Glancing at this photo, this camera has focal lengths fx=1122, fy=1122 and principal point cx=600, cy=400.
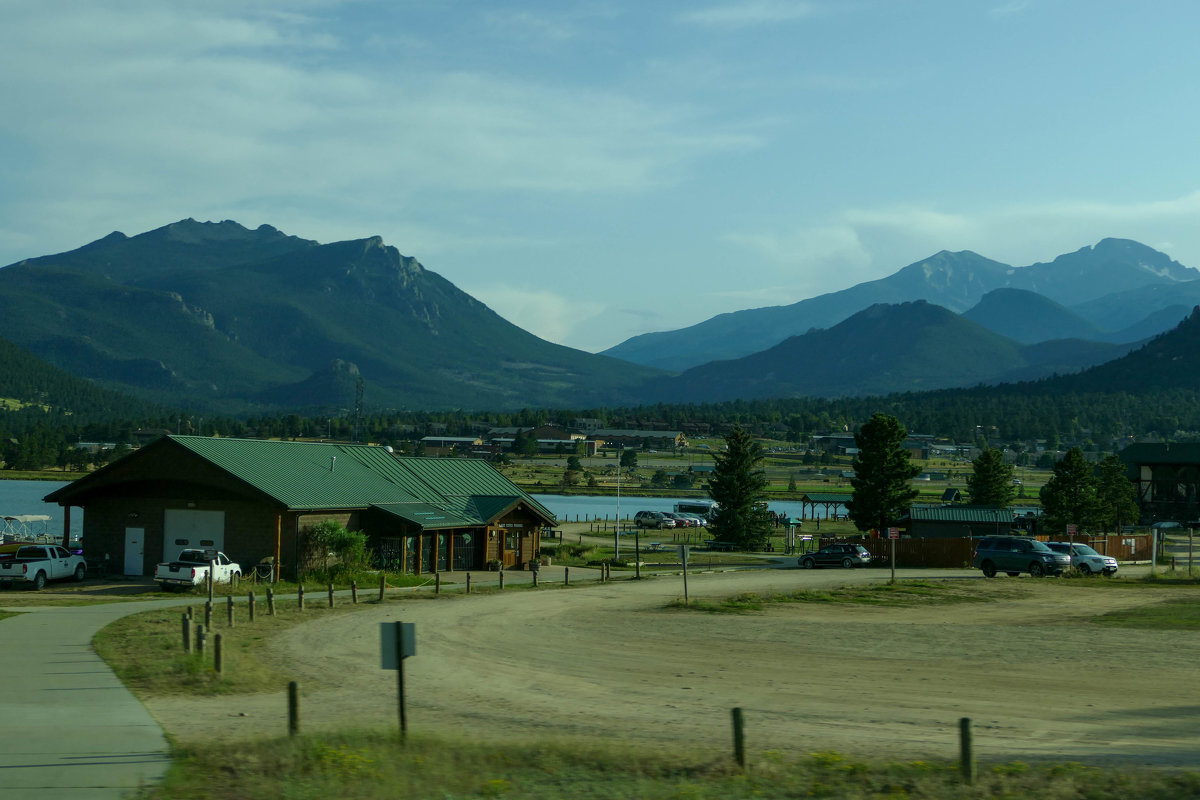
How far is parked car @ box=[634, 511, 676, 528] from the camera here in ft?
345

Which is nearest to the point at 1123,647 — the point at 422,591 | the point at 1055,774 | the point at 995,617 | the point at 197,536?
the point at 995,617

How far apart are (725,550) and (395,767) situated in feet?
219

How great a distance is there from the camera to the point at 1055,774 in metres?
14.3

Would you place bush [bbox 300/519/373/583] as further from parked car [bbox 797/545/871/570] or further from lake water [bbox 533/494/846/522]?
lake water [bbox 533/494/846/522]

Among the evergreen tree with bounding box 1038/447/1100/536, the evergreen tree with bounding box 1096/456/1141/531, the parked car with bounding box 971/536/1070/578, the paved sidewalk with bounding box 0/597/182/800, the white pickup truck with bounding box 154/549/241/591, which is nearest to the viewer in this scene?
the paved sidewalk with bounding box 0/597/182/800

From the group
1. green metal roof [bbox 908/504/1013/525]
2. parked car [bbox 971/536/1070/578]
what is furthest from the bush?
green metal roof [bbox 908/504/1013/525]

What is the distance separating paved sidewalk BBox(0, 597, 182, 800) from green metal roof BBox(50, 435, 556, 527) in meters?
19.2

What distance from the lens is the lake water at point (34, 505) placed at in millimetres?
92556

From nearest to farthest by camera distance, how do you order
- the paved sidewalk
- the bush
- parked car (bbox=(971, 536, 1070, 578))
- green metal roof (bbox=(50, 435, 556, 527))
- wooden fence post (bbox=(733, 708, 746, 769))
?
the paved sidewalk
wooden fence post (bbox=(733, 708, 746, 769))
the bush
green metal roof (bbox=(50, 435, 556, 527))
parked car (bbox=(971, 536, 1070, 578))

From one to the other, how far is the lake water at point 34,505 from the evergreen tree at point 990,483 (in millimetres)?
66693

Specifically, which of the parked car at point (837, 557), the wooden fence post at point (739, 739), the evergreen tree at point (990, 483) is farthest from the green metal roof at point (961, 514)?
the wooden fence post at point (739, 739)

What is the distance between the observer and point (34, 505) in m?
117

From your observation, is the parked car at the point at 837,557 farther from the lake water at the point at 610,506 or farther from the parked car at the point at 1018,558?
the lake water at the point at 610,506

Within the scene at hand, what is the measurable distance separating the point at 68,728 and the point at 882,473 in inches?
2409
